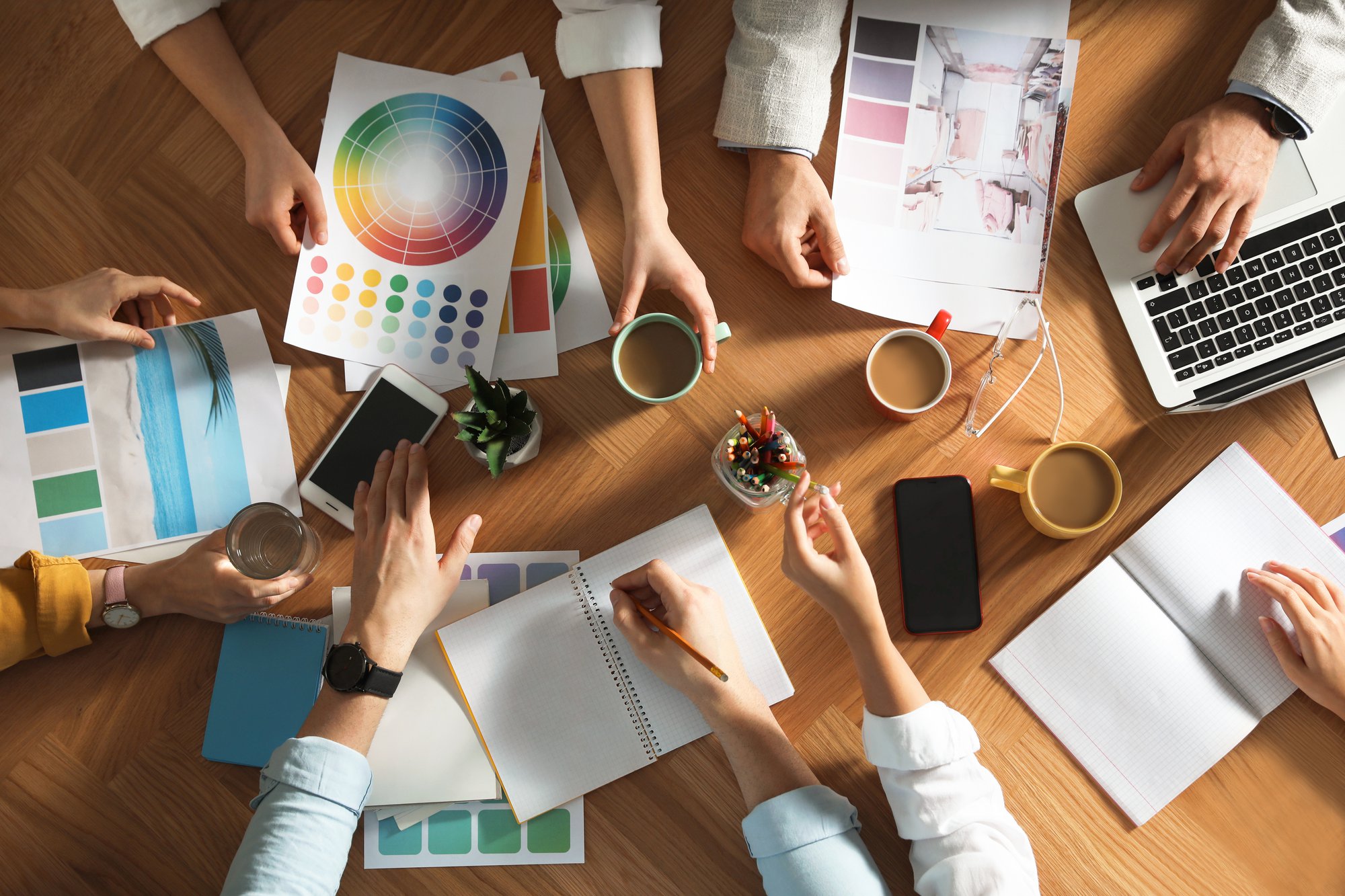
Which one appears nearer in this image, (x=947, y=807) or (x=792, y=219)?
(x=947, y=807)

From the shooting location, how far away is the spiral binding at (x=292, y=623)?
3.03 ft

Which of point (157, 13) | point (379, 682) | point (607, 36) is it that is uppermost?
point (157, 13)

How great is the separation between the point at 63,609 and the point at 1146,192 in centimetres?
137

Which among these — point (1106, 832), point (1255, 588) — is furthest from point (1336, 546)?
point (1106, 832)

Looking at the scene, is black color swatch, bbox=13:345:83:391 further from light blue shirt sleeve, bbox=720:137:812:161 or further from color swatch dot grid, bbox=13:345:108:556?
light blue shirt sleeve, bbox=720:137:812:161

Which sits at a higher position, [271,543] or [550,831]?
[271,543]

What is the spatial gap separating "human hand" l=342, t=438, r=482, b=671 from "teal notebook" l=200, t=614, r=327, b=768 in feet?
0.23

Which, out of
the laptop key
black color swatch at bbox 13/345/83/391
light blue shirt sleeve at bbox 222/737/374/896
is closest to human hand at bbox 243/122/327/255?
black color swatch at bbox 13/345/83/391

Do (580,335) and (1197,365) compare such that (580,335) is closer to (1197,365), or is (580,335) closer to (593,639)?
(593,639)

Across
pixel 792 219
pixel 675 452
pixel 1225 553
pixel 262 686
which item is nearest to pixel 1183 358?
pixel 1225 553

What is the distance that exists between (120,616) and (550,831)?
0.56 m

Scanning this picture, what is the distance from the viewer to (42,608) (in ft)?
2.88

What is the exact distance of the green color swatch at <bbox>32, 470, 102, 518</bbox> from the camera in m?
0.93

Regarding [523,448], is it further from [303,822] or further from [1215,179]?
[1215,179]
